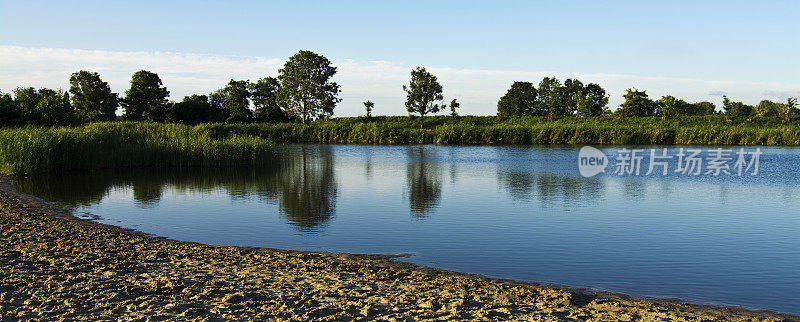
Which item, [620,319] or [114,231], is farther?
[114,231]

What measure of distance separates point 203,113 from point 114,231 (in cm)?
6689

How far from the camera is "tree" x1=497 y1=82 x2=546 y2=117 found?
91.6 m

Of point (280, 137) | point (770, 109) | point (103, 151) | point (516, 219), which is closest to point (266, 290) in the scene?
point (516, 219)

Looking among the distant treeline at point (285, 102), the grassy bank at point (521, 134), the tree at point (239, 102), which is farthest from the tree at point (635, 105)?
the tree at point (239, 102)

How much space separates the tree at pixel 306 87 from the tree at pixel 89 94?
29317 mm

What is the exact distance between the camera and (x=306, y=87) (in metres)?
74.2

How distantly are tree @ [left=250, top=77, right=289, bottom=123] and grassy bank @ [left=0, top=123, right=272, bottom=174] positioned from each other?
4938 centimetres

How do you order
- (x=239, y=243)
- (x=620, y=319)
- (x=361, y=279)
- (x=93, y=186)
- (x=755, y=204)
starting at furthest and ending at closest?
(x=93, y=186) < (x=755, y=204) < (x=239, y=243) < (x=361, y=279) < (x=620, y=319)

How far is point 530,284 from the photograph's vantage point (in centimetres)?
746

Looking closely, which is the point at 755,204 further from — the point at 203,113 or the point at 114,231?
the point at 203,113

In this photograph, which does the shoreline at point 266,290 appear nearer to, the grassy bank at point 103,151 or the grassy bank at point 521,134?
the grassy bank at point 103,151

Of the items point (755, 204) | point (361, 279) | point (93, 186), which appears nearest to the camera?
point (361, 279)

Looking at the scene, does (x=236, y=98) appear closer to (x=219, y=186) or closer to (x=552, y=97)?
(x=552, y=97)

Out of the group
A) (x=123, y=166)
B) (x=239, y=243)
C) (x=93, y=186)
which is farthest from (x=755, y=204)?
(x=123, y=166)
